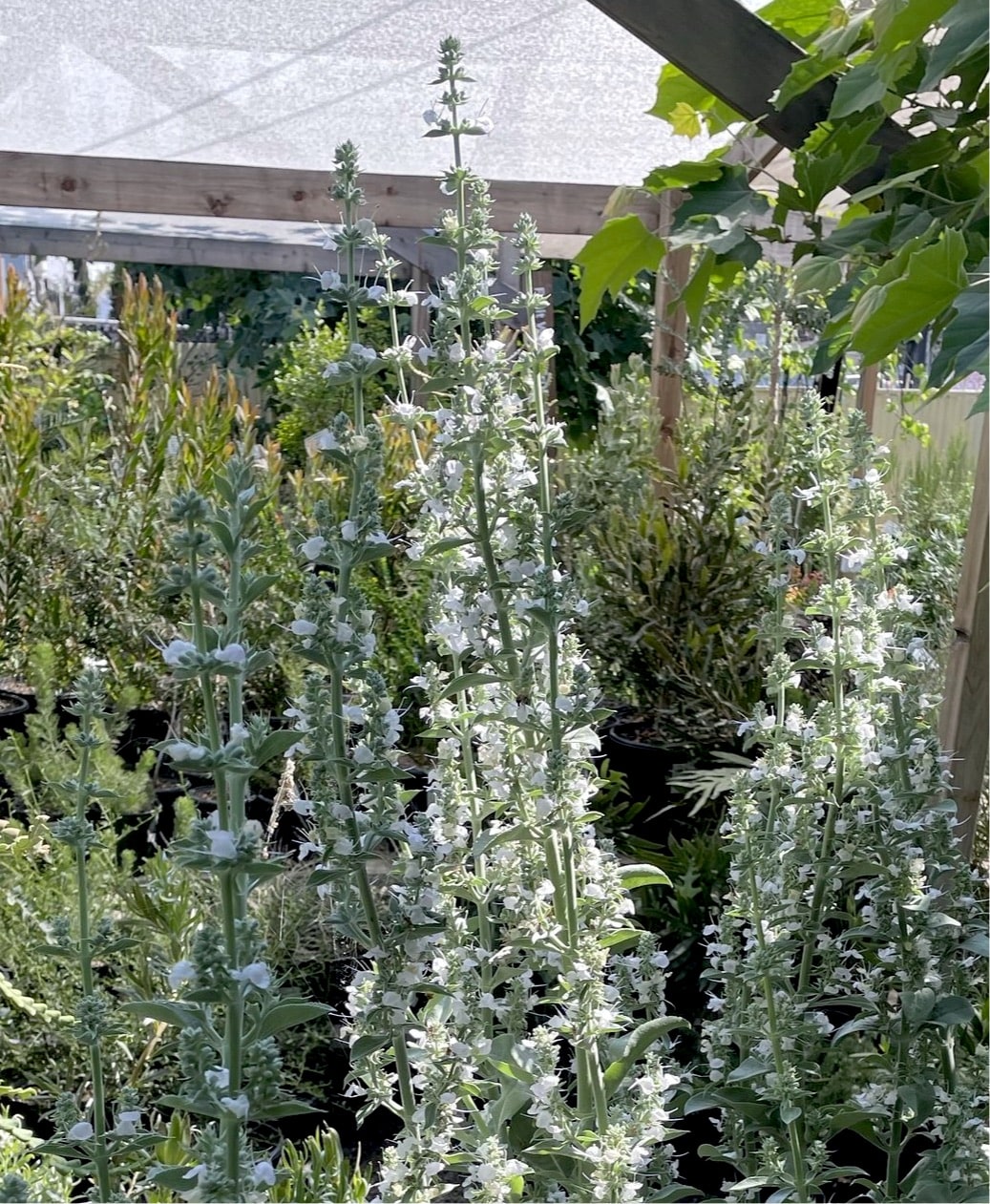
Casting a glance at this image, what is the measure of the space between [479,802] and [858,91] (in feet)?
3.00

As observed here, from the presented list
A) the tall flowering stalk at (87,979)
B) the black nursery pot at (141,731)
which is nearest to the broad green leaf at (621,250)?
the tall flowering stalk at (87,979)

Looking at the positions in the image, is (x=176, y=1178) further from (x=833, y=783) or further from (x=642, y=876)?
(x=833, y=783)

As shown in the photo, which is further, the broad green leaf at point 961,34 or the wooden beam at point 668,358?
the wooden beam at point 668,358

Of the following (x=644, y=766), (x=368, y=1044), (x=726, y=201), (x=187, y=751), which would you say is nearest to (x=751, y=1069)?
(x=368, y=1044)

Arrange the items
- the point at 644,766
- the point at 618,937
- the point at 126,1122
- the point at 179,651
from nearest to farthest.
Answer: the point at 179,651
the point at 126,1122
the point at 618,937
the point at 644,766

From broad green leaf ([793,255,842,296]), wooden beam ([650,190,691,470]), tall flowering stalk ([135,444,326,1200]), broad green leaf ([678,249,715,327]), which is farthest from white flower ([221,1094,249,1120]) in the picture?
wooden beam ([650,190,691,470])

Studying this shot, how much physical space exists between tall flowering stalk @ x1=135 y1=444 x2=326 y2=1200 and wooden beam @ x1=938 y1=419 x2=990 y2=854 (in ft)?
4.35

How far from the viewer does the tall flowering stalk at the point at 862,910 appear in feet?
4.95

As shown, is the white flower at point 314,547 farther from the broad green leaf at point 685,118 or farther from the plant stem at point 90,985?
the broad green leaf at point 685,118

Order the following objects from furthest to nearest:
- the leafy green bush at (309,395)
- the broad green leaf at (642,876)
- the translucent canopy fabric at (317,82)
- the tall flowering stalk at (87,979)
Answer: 1. the leafy green bush at (309,395)
2. the translucent canopy fabric at (317,82)
3. the broad green leaf at (642,876)
4. the tall flowering stalk at (87,979)

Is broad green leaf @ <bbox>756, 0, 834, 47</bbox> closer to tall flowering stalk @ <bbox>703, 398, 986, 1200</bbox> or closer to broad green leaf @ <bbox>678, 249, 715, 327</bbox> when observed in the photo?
broad green leaf @ <bbox>678, 249, 715, 327</bbox>

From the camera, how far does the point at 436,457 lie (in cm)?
133

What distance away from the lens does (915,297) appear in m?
1.13

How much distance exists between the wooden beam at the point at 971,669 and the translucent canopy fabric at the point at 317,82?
1.50 meters
